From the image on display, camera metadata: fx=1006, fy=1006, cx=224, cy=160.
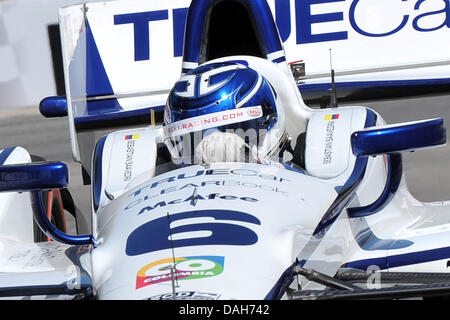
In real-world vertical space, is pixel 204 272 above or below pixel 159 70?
below

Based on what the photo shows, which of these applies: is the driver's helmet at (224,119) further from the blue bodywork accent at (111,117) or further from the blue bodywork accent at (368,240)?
the blue bodywork accent at (111,117)

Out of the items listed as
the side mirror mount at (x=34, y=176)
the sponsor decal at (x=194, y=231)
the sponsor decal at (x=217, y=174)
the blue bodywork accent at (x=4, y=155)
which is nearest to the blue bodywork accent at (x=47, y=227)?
the side mirror mount at (x=34, y=176)

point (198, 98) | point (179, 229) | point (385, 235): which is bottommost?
point (385, 235)

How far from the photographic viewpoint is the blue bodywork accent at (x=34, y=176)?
143 inches

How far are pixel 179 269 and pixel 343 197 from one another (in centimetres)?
107

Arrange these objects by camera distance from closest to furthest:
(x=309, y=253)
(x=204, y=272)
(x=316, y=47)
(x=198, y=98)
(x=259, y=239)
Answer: (x=204, y=272) → (x=259, y=239) → (x=309, y=253) → (x=198, y=98) → (x=316, y=47)

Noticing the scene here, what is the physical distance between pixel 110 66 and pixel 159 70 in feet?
1.05

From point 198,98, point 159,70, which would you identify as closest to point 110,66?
point 159,70

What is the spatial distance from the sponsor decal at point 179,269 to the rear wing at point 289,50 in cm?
316

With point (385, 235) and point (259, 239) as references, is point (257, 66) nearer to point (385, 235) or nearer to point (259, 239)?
point (385, 235)

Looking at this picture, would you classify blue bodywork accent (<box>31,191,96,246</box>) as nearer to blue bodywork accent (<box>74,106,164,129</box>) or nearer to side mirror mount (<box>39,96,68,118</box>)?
side mirror mount (<box>39,96,68,118</box>)

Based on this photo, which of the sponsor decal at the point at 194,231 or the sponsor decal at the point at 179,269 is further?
the sponsor decal at the point at 194,231

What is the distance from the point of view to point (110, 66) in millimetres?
6426

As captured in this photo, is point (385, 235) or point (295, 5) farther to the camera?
point (295, 5)
